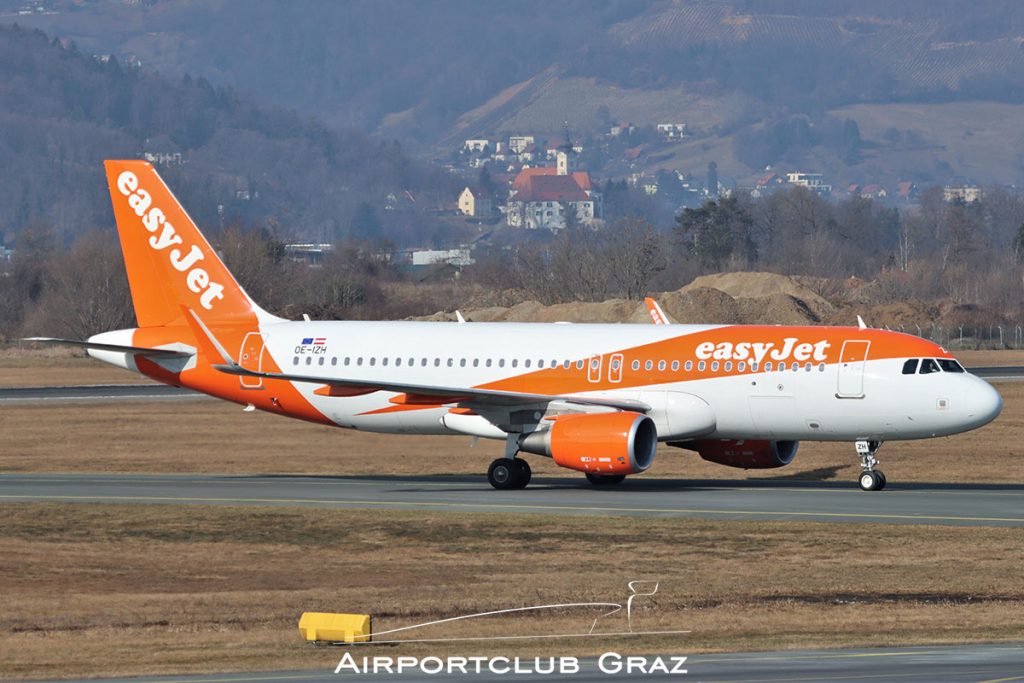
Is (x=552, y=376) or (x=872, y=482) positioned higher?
(x=552, y=376)

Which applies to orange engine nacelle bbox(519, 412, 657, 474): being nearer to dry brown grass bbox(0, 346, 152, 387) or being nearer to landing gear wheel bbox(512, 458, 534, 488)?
landing gear wheel bbox(512, 458, 534, 488)

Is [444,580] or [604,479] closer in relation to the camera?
[444,580]

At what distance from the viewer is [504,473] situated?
153ft

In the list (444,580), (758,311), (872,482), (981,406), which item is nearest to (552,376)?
(872,482)

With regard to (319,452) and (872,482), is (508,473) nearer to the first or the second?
(872,482)

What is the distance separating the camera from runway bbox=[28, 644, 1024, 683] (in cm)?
2281

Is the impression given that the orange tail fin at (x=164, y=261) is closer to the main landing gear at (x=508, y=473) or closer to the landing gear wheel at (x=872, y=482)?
the main landing gear at (x=508, y=473)

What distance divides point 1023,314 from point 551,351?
332 ft

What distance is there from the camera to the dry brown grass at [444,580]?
27641 mm

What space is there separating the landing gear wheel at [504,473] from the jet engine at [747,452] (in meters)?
4.68

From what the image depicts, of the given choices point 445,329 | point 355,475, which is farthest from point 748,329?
point 355,475

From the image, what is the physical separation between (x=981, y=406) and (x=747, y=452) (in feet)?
21.1

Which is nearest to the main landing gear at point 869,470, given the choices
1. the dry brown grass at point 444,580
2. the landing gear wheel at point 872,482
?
the landing gear wheel at point 872,482

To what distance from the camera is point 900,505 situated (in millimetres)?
42188
